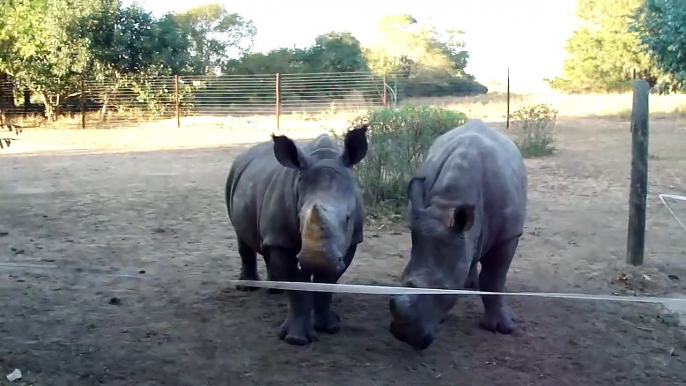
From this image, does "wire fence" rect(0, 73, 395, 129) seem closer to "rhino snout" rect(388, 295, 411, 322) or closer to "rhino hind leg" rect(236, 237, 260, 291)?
"rhino hind leg" rect(236, 237, 260, 291)

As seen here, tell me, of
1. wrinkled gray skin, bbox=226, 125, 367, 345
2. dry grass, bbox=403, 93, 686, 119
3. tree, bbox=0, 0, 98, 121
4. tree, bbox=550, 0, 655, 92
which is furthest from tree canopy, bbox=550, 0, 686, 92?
wrinkled gray skin, bbox=226, 125, 367, 345

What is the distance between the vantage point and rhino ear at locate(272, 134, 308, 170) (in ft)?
13.8

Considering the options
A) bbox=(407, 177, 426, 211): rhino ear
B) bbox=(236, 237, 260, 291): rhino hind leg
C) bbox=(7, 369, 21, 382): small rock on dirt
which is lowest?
bbox=(7, 369, 21, 382): small rock on dirt

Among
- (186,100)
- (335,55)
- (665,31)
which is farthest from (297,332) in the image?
(335,55)

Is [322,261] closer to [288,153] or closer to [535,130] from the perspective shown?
[288,153]

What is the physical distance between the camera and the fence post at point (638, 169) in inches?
250

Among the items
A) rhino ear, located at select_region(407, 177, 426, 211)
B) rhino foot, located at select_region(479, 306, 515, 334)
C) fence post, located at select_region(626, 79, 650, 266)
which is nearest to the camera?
rhino ear, located at select_region(407, 177, 426, 211)

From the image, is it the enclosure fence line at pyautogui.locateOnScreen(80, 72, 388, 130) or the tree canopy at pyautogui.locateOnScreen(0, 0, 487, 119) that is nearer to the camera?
the tree canopy at pyautogui.locateOnScreen(0, 0, 487, 119)

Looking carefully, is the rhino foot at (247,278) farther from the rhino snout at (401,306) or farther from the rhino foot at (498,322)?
the rhino snout at (401,306)

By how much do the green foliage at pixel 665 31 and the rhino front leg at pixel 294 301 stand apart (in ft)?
46.7

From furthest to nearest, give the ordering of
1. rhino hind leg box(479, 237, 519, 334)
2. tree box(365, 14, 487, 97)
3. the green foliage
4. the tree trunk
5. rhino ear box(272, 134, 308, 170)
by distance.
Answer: tree box(365, 14, 487, 97)
the tree trunk
the green foliage
rhino hind leg box(479, 237, 519, 334)
rhino ear box(272, 134, 308, 170)

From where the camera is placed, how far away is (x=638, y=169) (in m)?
6.44

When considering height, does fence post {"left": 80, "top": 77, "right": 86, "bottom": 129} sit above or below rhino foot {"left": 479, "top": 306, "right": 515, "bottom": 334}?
above

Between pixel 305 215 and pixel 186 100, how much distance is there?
81.1 feet
